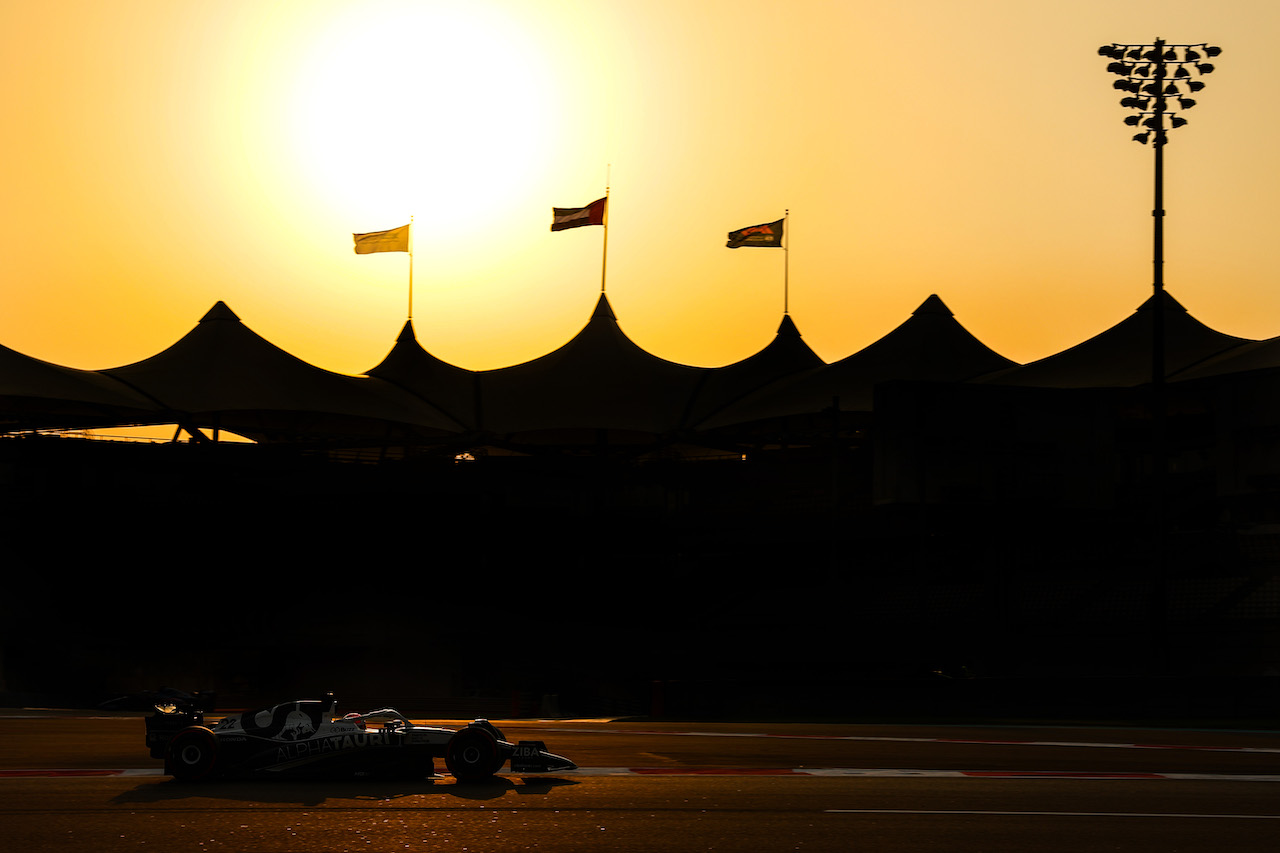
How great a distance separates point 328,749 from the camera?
49.2 feet

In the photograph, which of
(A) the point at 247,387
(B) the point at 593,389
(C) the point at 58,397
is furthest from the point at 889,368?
(C) the point at 58,397

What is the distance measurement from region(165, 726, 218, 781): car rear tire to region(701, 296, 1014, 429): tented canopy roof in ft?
132

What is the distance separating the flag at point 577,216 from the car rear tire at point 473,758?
1834 inches

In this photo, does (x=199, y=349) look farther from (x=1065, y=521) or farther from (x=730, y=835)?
(x=730, y=835)

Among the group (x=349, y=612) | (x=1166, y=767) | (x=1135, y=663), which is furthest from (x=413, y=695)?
(x=1166, y=767)

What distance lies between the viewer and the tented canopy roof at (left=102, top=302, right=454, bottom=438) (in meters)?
53.9

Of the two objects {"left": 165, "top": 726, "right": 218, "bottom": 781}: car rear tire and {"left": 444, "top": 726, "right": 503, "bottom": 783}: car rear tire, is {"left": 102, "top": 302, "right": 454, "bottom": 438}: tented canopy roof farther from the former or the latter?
{"left": 444, "top": 726, "right": 503, "bottom": 783}: car rear tire

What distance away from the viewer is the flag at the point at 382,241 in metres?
62.1

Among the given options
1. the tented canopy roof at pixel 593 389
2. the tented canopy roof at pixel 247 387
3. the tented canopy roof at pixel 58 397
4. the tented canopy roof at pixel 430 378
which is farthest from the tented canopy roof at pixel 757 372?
the tented canopy roof at pixel 58 397

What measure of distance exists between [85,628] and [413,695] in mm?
11779

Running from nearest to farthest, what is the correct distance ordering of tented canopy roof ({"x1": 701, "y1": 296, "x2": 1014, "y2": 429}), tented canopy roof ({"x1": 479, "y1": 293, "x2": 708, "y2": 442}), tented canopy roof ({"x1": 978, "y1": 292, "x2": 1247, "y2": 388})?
1. tented canopy roof ({"x1": 978, "y1": 292, "x2": 1247, "y2": 388})
2. tented canopy roof ({"x1": 701, "y1": 296, "x2": 1014, "y2": 429})
3. tented canopy roof ({"x1": 479, "y1": 293, "x2": 708, "y2": 442})

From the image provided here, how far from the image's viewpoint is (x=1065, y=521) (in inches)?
1575

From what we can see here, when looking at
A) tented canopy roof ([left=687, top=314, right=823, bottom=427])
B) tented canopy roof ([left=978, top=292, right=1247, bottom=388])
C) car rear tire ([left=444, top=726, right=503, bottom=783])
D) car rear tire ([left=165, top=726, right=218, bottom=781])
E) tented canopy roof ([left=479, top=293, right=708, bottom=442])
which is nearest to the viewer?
car rear tire ([left=165, top=726, right=218, bottom=781])

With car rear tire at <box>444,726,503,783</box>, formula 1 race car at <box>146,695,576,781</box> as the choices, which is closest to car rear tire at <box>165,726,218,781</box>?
formula 1 race car at <box>146,695,576,781</box>
